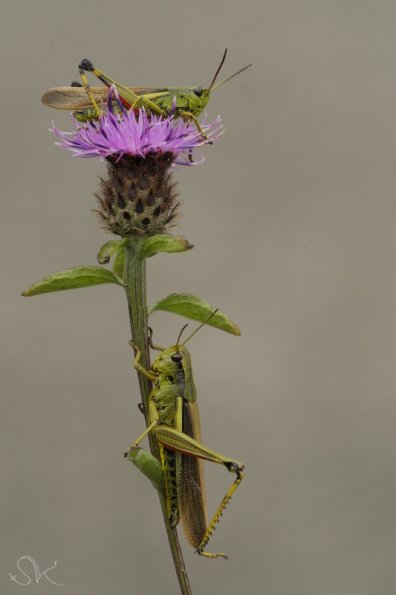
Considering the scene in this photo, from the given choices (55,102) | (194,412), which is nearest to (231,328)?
(194,412)

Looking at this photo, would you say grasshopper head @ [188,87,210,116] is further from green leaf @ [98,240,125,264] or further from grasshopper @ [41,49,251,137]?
green leaf @ [98,240,125,264]

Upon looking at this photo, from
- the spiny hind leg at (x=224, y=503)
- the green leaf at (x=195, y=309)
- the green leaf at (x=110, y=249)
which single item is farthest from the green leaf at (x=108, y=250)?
the spiny hind leg at (x=224, y=503)

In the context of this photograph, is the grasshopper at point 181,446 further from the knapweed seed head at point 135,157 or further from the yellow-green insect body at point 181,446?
the knapweed seed head at point 135,157

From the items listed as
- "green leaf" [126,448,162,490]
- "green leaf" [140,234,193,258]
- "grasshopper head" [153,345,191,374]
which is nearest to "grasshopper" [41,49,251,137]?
"green leaf" [140,234,193,258]

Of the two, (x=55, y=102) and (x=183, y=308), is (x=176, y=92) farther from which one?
(x=183, y=308)

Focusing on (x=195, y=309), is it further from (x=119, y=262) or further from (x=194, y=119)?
(x=194, y=119)

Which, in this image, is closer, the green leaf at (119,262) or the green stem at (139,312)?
the green stem at (139,312)
